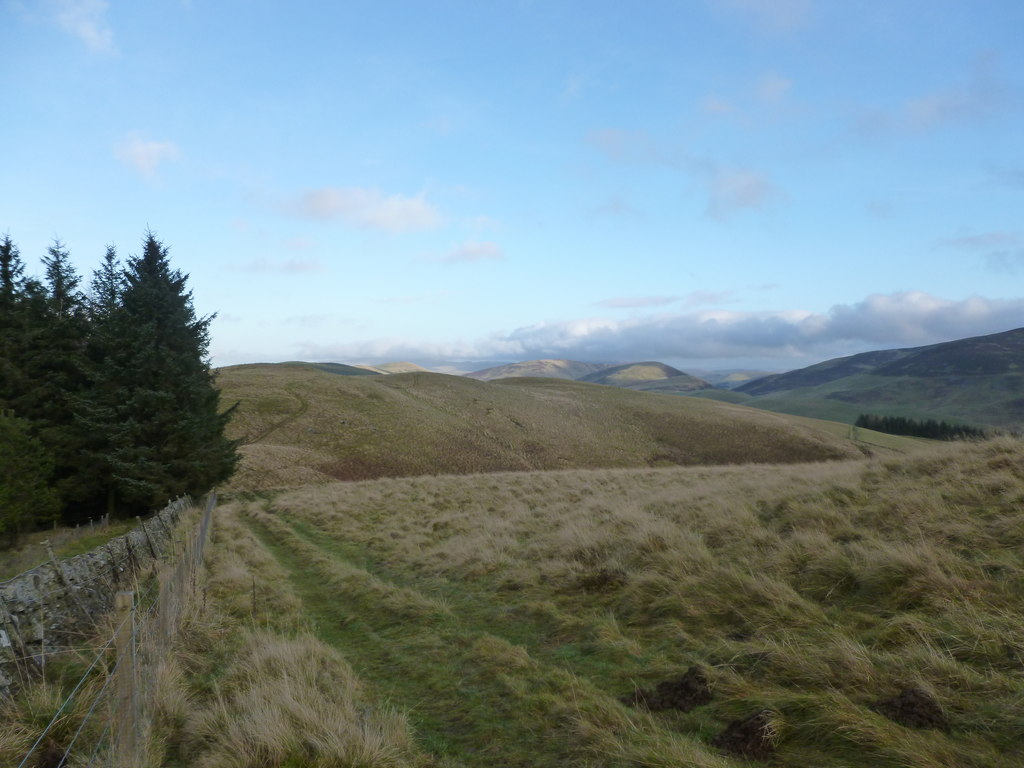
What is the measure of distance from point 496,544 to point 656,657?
23.0 ft

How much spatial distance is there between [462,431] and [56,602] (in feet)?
196

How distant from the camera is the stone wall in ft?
22.7

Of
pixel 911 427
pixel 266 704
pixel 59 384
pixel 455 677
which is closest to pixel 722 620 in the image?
pixel 455 677

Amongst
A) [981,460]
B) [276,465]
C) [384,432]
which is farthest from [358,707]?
[384,432]

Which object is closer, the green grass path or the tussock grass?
the tussock grass

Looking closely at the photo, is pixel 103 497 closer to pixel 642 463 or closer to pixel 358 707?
pixel 358 707

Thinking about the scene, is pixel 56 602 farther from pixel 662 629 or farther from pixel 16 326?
pixel 16 326

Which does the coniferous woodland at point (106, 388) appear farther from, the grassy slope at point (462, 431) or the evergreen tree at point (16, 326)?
the grassy slope at point (462, 431)

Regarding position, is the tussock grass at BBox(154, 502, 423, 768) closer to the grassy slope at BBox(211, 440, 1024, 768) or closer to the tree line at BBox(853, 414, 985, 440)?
the grassy slope at BBox(211, 440, 1024, 768)

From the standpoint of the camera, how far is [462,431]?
68.1m

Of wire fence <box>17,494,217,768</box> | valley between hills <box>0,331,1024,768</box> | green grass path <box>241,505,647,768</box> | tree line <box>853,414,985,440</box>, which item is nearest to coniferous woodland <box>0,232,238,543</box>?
valley between hills <box>0,331,1024,768</box>

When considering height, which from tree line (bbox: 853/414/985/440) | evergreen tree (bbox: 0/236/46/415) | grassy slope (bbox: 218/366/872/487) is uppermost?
evergreen tree (bbox: 0/236/46/415)

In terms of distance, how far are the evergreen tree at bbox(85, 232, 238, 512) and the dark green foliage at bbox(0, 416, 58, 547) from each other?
248cm

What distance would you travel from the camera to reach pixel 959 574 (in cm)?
660
